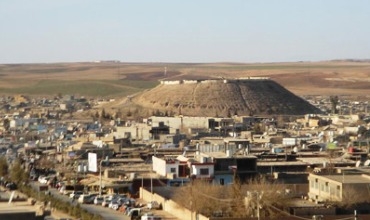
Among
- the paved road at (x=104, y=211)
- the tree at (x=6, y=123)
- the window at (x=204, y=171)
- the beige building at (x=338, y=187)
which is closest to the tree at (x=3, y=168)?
the paved road at (x=104, y=211)

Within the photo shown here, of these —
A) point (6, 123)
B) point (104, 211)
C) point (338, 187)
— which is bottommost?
point (6, 123)

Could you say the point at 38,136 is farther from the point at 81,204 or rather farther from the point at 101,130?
the point at 81,204

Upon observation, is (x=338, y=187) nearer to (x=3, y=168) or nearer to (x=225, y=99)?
(x=3, y=168)

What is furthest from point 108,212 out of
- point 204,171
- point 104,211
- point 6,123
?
point 6,123

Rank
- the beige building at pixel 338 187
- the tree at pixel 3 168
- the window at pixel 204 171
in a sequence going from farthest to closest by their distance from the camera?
1. the tree at pixel 3 168
2. the window at pixel 204 171
3. the beige building at pixel 338 187

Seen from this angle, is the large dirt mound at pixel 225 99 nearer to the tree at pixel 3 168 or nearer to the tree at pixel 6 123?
the tree at pixel 6 123

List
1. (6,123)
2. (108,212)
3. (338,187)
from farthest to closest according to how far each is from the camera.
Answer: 1. (6,123)
2. (108,212)
3. (338,187)

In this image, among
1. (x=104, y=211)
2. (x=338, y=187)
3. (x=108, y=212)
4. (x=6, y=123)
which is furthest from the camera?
(x=6, y=123)

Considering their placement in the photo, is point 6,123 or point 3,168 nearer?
point 3,168

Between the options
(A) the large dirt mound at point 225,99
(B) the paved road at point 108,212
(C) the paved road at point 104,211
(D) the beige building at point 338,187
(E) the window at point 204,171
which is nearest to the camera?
(D) the beige building at point 338,187
